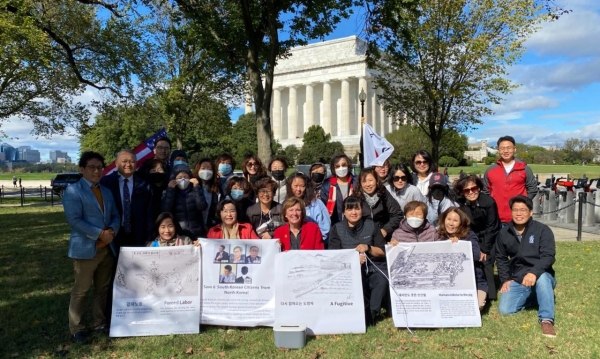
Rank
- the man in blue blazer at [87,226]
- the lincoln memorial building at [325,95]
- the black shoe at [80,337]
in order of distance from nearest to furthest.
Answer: the man in blue blazer at [87,226] → the black shoe at [80,337] → the lincoln memorial building at [325,95]

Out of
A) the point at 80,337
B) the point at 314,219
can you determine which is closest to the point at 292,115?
the point at 314,219

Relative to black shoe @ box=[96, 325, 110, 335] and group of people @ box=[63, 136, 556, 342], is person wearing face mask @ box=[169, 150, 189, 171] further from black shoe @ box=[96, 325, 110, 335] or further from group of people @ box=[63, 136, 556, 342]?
black shoe @ box=[96, 325, 110, 335]

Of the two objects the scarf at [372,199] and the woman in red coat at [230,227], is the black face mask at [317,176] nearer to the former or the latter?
the scarf at [372,199]

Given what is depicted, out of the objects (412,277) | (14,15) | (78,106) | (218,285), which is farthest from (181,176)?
(78,106)

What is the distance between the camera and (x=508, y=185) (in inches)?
306

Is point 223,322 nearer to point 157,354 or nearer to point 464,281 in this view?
point 157,354

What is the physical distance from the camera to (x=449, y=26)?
20.0 meters

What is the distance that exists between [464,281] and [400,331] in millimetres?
1075

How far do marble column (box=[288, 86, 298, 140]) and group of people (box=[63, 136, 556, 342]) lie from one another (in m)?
83.3

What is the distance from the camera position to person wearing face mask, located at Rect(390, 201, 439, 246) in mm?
6457

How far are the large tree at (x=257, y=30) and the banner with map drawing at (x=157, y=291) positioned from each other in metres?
6.19

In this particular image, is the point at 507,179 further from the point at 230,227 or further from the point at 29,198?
the point at 29,198

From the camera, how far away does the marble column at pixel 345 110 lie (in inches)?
3250

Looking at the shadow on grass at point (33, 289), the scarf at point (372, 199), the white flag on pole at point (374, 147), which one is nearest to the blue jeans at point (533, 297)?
the scarf at point (372, 199)
